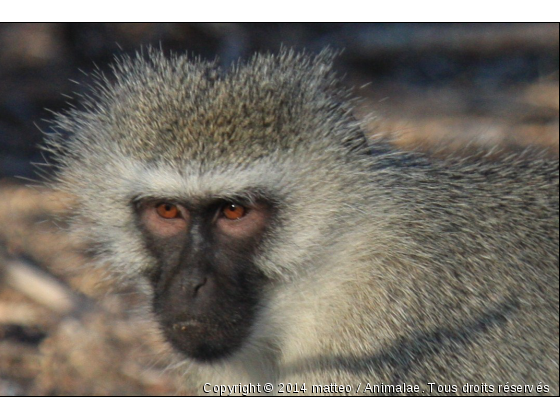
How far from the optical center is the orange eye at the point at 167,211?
8.57ft

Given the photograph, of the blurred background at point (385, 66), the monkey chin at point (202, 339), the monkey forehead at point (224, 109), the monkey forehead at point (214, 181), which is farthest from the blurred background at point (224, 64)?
the monkey forehead at point (214, 181)

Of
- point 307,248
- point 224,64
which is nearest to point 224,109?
point 307,248

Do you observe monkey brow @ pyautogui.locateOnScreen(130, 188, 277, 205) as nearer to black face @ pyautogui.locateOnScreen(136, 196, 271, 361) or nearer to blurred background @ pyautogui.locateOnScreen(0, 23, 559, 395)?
black face @ pyautogui.locateOnScreen(136, 196, 271, 361)

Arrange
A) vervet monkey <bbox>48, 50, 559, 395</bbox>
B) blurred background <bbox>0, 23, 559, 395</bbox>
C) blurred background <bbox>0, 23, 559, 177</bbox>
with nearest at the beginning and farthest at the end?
1. vervet monkey <bbox>48, 50, 559, 395</bbox>
2. blurred background <bbox>0, 23, 559, 395</bbox>
3. blurred background <bbox>0, 23, 559, 177</bbox>

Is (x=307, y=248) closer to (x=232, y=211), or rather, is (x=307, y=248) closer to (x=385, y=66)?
(x=232, y=211)

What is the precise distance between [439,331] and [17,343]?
7.63ft

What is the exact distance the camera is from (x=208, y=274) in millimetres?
2441

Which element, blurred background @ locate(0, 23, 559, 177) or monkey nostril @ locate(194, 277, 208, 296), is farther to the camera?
blurred background @ locate(0, 23, 559, 177)

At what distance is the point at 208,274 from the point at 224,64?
95.3 inches

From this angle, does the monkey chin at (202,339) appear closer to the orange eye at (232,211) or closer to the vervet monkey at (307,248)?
the vervet monkey at (307,248)

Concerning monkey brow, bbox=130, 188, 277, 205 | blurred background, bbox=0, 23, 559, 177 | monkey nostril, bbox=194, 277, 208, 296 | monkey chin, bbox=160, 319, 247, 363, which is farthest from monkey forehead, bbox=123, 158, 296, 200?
blurred background, bbox=0, 23, 559, 177

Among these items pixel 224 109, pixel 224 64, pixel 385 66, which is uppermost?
pixel 224 109

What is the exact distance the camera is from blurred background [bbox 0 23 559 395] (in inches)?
161
